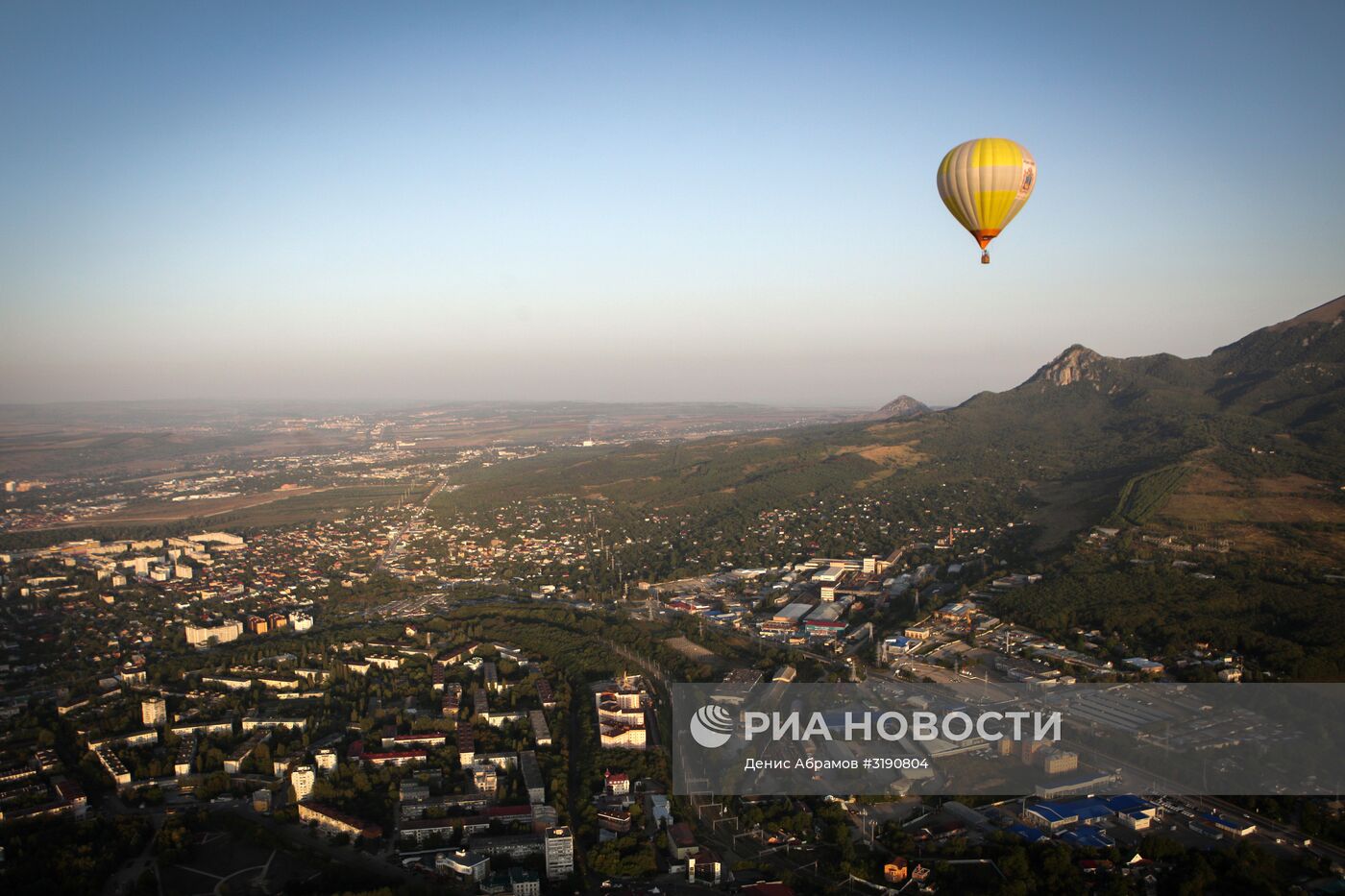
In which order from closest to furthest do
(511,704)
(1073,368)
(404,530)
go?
(511,704) < (404,530) < (1073,368)

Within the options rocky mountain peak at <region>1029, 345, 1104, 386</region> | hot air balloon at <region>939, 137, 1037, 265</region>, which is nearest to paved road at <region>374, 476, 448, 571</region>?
hot air balloon at <region>939, 137, 1037, 265</region>

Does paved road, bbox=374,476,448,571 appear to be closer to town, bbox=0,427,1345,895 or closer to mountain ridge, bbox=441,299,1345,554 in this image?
town, bbox=0,427,1345,895

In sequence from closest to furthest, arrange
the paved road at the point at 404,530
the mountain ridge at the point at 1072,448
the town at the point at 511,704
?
the town at the point at 511,704
the paved road at the point at 404,530
the mountain ridge at the point at 1072,448

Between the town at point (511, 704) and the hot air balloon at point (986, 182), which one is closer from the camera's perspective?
the town at point (511, 704)

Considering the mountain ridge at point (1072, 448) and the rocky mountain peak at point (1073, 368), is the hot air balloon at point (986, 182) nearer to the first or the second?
the mountain ridge at point (1072, 448)

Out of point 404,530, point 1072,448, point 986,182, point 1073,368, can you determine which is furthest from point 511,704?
point 1073,368

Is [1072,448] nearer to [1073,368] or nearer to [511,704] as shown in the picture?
[1073,368]

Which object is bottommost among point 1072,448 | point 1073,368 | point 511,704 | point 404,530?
point 511,704

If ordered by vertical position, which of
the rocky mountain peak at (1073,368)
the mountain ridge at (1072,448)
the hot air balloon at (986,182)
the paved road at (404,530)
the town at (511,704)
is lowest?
the town at (511,704)

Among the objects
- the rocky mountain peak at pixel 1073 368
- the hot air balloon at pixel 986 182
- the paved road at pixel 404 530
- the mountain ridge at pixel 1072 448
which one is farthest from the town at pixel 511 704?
the rocky mountain peak at pixel 1073 368

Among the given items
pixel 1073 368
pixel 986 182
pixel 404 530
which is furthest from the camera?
pixel 1073 368
